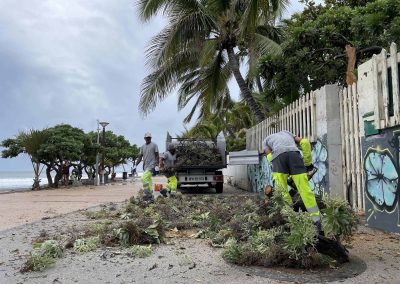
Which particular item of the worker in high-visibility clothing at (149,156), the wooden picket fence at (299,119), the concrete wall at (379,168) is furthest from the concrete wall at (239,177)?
the concrete wall at (379,168)

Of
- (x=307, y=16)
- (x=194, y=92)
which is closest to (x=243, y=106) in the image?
(x=194, y=92)

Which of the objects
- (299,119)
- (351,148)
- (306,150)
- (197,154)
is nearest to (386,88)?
(306,150)

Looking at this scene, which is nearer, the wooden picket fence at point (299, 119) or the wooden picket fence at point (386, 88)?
the wooden picket fence at point (386, 88)

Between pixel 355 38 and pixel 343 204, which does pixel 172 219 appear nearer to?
pixel 343 204

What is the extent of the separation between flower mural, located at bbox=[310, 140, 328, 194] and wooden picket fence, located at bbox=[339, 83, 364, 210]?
17.4 inches

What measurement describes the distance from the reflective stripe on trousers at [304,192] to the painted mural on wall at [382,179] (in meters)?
1.72

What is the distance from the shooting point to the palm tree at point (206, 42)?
15.2 meters

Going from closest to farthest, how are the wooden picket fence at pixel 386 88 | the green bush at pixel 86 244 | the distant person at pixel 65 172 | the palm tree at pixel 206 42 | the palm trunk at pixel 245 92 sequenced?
the green bush at pixel 86 244
the wooden picket fence at pixel 386 88
the palm tree at pixel 206 42
the palm trunk at pixel 245 92
the distant person at pixel 65 172

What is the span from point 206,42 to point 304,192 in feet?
41.9

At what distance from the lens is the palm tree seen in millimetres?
15155

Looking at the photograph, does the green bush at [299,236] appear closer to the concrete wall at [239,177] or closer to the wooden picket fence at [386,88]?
the wooden picket fence at [386,88]

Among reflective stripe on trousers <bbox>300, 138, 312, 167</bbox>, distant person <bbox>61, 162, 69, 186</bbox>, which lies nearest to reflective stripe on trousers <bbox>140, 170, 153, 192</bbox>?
reflective stripe on trousers <bbox>300, 138, 312, 167</bbox>

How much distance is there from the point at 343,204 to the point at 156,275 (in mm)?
2245

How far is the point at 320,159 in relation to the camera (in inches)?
338
